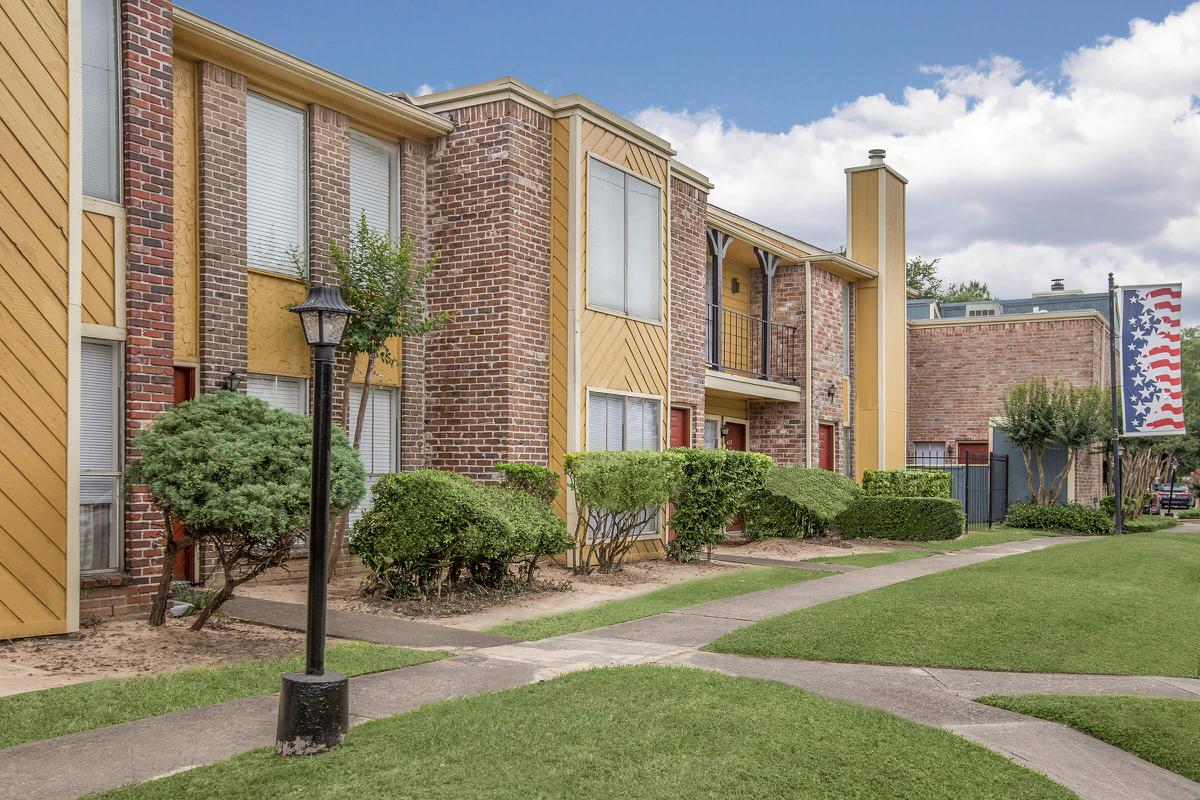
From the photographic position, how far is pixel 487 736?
543 centimetres

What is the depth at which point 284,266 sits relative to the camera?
447 inches

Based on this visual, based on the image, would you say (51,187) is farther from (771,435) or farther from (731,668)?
(771,435)

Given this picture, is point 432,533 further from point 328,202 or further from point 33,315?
point 328,202

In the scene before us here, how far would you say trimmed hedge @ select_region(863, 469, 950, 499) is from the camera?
20156mm

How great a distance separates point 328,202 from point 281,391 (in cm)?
228

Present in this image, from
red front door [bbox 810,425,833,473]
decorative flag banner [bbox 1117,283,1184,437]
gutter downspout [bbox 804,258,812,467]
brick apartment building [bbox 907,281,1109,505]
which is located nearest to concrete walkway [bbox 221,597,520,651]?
gutter downspout [bbox 804,258,812,467]

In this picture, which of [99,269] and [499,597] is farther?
[499,597]

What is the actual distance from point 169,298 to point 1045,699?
757 cm

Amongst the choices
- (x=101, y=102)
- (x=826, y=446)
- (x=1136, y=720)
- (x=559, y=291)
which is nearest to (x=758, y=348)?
(x=826, y=446)

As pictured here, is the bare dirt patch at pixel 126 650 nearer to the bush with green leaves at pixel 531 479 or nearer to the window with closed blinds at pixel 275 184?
the bush with green leaves at pixel 531 479

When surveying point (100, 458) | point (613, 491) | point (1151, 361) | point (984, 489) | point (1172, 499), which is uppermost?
point (1151, 361)

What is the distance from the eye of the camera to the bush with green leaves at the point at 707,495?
46.2 ft

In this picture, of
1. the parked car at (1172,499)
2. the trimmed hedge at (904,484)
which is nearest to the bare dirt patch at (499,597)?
the trimmed hedge at (904,484)

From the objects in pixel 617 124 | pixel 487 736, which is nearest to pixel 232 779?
pixel 487 736
